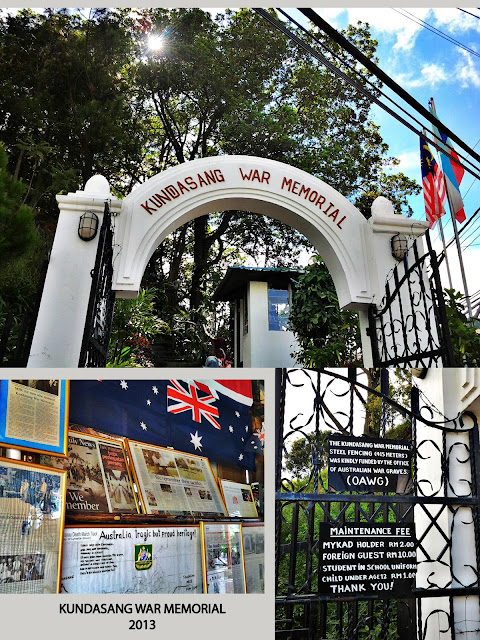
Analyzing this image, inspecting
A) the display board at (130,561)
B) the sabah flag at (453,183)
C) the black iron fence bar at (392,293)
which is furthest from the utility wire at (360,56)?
the sabah flag at (453,183)

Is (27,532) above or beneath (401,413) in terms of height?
beneath

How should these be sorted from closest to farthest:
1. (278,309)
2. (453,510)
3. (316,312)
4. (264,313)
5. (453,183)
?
(453,510) < (316,312) < (453,183) < (264,313) < (278,309)

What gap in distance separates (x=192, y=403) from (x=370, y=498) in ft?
3.56

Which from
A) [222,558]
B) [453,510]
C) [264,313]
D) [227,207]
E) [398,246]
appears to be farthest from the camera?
[264,313]

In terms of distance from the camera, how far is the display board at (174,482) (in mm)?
2635

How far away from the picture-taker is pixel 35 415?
2500 mm

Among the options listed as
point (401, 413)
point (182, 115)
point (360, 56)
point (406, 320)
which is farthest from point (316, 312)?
point (182, 115)

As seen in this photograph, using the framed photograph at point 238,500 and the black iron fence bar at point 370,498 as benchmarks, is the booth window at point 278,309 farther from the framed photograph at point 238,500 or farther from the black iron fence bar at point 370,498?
the framed photograph at point 238,500

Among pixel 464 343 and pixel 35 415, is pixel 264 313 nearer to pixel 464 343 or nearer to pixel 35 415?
pixel 464 343

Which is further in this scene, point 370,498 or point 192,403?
point 370,498

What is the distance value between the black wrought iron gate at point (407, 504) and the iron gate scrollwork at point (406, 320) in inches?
74.4

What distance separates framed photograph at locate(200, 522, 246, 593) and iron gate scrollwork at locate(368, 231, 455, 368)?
3172 millimetres

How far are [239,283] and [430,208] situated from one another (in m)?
6.34

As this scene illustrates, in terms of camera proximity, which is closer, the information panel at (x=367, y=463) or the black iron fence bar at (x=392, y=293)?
the information panel at (x=367, y=463)
